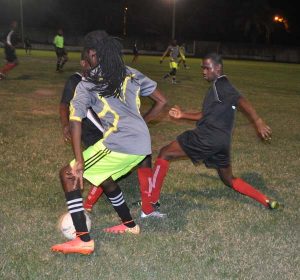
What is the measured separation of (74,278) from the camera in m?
4.09

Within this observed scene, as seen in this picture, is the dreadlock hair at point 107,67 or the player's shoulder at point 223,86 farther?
the player's shoulder at point 223,86

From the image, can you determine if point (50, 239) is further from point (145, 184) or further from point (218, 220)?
point (218, 220)

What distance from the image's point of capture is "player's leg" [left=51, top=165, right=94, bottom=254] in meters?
4.45

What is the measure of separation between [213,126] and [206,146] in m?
0.23

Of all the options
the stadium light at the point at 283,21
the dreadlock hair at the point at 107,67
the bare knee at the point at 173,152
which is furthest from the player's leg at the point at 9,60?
the stadium light at the point at 283,21

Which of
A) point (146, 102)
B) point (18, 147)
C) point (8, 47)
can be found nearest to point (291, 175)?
point (18, 147)

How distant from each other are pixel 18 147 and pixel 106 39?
4.63 metres

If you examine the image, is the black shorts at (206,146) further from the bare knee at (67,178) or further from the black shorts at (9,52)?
the black shorts at (9,52)

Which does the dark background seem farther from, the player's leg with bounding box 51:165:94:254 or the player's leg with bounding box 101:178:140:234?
the player's leg with bounding box 51:165:94:254

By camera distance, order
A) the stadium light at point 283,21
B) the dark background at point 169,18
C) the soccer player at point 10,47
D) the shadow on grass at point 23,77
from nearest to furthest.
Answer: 1. the soccer player at point 10,47
2. the shadow on grass at point 23,77
3. the stadium light at point 283,21
4. the dark background at point 169,18

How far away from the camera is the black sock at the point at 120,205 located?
4.84m

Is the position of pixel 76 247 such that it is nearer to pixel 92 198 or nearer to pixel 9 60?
pixel 92 198

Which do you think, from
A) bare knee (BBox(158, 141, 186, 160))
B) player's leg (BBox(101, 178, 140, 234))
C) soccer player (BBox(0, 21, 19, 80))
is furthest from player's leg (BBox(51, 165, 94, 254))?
→ soccer player (BBox(0, 21, 19, 80))

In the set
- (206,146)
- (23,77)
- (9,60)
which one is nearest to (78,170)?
(206,146)
